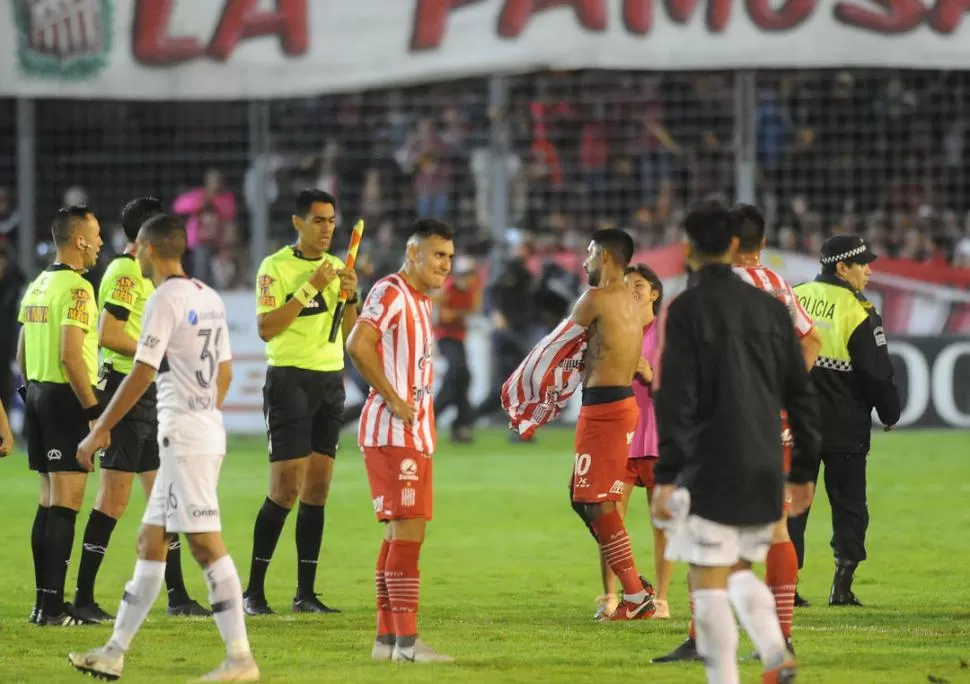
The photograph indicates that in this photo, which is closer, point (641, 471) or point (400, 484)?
point (400, 484)

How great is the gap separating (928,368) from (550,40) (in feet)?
17.4

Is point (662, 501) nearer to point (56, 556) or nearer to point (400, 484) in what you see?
point (400, 484)

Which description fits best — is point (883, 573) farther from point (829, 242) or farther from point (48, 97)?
point (48, 97)

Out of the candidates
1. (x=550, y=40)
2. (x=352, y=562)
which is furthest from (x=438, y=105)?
(x=352, y=562)

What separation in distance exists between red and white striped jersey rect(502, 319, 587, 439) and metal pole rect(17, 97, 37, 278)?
12384 millimetres

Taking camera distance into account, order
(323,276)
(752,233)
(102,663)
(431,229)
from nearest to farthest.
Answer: (102,663) < (431,229) < (752,233) < (323,276)

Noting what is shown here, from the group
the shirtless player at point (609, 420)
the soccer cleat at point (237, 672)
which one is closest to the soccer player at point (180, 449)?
the soccer cleat at point (237, 672)

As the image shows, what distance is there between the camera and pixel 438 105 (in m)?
22.6

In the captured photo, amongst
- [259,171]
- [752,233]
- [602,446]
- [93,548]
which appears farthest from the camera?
[259,171]

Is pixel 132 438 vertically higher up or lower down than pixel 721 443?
lower down

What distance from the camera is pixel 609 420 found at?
29.8 feet

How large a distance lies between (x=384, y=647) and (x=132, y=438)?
2.00m

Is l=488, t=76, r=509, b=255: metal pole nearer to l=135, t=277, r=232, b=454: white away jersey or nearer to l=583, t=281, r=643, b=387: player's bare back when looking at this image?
l=583, t=281, r=643, b=387: player's bare back

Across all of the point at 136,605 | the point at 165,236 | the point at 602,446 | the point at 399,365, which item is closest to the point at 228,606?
the point at 136,605
